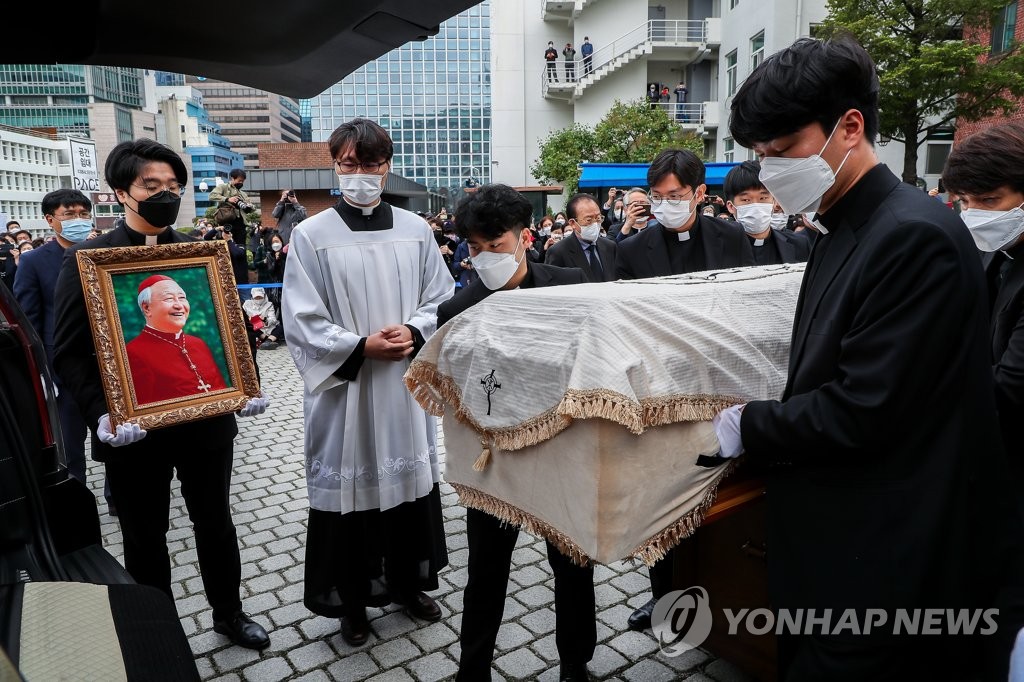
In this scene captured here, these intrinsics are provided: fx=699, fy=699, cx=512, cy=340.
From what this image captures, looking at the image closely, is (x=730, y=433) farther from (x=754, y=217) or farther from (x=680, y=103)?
(x=680, y=103)

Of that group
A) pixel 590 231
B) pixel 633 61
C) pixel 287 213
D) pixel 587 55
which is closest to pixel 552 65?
pixel 587 55

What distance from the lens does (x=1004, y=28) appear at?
21.9 m

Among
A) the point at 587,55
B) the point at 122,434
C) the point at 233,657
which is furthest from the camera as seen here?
the point at 587,55

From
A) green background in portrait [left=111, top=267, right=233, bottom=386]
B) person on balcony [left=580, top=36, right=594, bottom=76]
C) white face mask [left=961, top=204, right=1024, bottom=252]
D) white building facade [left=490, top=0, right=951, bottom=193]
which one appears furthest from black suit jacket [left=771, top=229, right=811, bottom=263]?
person on balcony [left=580, top=36, right=594, bottom=76]

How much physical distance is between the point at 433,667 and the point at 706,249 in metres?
2.88

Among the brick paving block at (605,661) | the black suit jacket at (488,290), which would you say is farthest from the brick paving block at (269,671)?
the black suit jacket at (488,290)

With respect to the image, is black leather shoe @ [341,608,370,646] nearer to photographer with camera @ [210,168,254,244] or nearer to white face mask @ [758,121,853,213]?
white face mask @ [758,121,853,213]

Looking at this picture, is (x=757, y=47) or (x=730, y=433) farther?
Answer: (x=757, y=47)

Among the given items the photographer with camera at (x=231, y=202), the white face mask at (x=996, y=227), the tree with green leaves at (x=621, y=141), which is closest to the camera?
the white face mask at (x=996, y=227)

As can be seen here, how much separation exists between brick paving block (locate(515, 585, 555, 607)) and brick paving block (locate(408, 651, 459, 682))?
63 centimetres

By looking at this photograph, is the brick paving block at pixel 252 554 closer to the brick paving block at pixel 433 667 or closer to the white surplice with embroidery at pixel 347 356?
the white surplice with embroidery at pixel 347 356

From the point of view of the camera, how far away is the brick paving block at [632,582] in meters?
3.83

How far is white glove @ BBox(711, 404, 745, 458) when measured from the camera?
187 centimetres

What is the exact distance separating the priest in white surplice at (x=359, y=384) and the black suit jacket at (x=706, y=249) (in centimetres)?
157
